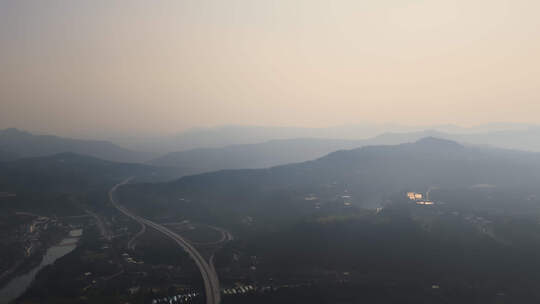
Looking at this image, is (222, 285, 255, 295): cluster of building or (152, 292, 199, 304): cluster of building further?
(222, 285, 255, 295): cluster of building

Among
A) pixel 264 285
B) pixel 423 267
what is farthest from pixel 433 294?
pixel 264 285

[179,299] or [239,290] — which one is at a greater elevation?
[239,290]

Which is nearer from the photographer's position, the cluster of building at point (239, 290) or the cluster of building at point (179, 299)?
the cluster of building at point (179, 299)

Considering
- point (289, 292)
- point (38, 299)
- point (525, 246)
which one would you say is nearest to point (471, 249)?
point (525, 246)

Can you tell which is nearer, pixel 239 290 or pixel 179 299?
pixel 179 299

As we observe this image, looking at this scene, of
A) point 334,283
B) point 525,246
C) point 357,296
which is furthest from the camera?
point 525,246

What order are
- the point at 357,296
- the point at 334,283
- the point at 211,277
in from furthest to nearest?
the point at 211,277 < the point at 334,283 < the point at 357,296

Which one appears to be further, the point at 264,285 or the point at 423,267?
the point at 423,267

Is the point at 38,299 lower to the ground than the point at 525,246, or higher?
lower

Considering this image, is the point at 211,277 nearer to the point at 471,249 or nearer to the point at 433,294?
the point at 433,294
